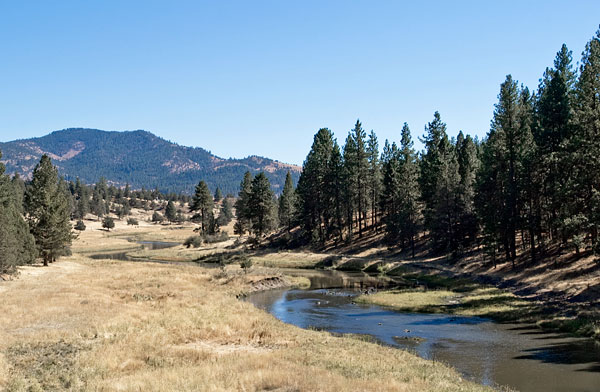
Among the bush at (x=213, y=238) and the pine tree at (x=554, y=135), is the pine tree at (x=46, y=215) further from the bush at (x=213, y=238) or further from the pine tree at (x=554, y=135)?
the pine tree at (x=554, y=135)

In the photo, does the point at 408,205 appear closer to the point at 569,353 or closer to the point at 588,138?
the point at 588,138

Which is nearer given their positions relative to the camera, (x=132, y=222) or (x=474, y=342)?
(x=474, y=342)

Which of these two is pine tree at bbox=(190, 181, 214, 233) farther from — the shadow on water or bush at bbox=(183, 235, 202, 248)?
the shadow on water

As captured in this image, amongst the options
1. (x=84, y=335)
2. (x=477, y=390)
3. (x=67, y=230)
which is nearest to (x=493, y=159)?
(x=477, y=390)

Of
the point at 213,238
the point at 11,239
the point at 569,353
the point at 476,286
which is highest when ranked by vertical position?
the point at 11,239

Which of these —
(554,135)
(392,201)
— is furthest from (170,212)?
(554,135)

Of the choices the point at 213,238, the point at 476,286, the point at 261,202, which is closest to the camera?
the point at 476,286

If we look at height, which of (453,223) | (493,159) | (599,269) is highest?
(493,159)

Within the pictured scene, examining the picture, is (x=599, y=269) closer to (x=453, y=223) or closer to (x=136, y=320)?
(x=453, y=223)

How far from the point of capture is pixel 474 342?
28.5m

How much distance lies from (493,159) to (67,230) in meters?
56.1

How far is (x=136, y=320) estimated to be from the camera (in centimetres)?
2861

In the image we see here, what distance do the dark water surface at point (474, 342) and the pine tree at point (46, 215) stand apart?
99.8ft

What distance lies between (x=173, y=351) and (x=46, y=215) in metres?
45.5
